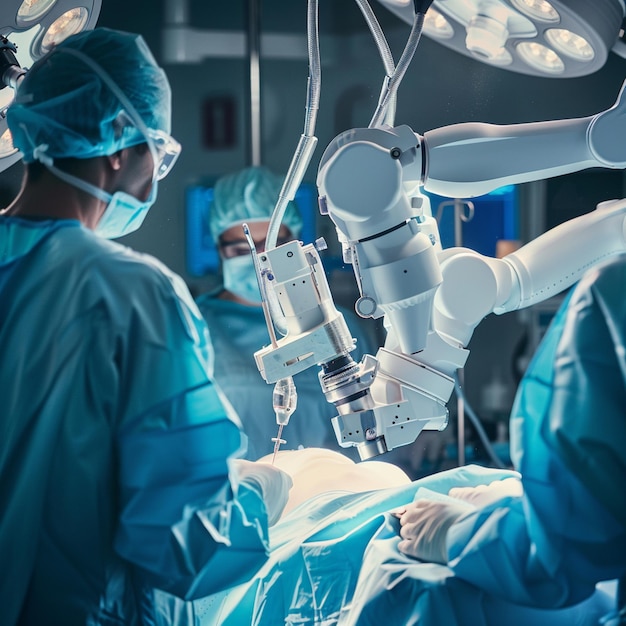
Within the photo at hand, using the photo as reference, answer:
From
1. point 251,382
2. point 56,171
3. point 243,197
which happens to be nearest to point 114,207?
point 56,171

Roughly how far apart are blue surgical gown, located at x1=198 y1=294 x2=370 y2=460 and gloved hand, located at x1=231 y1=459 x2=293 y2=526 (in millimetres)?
572

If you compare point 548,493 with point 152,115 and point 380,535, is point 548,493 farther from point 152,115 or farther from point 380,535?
point 152,115

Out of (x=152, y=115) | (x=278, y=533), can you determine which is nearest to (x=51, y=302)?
(x=152, y=115)

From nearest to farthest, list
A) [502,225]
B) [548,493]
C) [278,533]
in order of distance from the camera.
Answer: [548,493] → [278,533] → [502,225]

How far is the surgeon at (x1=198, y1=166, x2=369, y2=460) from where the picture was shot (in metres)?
2.69

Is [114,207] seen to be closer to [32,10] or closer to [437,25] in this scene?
[32,10]

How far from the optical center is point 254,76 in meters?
2.63

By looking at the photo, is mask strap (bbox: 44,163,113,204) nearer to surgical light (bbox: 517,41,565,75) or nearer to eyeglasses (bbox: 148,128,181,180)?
eyeglasses (bbox: 148,128,181,180)

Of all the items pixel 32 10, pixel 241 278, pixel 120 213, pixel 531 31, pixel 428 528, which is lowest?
pixel 428 528

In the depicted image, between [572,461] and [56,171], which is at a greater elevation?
[56,171]

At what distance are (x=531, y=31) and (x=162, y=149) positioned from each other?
2.92 feet

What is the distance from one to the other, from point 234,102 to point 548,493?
161 cm

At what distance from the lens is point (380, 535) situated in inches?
75.3

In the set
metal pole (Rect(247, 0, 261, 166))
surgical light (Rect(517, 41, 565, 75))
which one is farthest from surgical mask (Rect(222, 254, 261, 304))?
surgical light (Rect(517, 41, 565, 75))
